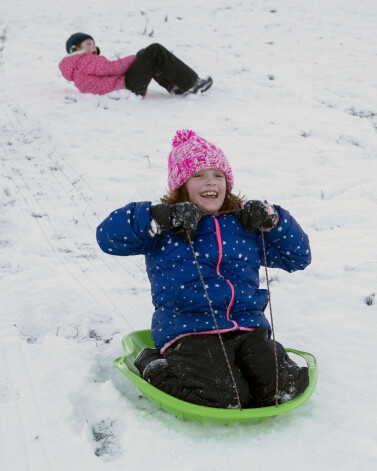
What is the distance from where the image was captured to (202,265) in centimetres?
250

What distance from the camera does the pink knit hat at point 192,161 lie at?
111 inches

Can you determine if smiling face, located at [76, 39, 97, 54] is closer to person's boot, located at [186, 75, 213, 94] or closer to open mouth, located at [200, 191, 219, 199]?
person's boot, located at [186, 75, 213, 94]

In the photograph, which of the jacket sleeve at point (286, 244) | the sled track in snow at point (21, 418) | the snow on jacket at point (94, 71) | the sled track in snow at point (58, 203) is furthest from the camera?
the snow on jacket at point (94, 71)

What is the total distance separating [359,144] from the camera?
622cm

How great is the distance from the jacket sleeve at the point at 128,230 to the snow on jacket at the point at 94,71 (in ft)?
17.0

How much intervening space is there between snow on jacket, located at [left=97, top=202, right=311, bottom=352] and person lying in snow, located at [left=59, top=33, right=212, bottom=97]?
5.06 metres

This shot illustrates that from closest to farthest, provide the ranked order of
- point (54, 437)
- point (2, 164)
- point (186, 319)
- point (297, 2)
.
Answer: point (54, 437)
point (186, 319)
point (2, 164)
point (297, 2)

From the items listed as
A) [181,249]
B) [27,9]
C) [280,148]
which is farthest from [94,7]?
[181,249]

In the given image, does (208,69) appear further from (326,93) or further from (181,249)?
(181,249)

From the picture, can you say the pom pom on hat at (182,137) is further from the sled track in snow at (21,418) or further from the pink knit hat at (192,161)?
the sled track in snow at (21,418)

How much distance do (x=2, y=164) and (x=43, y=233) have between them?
1.68 meters

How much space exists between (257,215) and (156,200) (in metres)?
2.33

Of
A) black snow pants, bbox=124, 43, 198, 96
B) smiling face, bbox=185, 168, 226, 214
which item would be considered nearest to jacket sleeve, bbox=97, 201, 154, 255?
smiling face, bbox=185, 168, 226, 214

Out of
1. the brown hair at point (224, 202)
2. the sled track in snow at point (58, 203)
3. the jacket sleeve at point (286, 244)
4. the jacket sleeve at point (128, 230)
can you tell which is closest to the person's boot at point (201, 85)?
the sled track in snow at point (58, 203)
